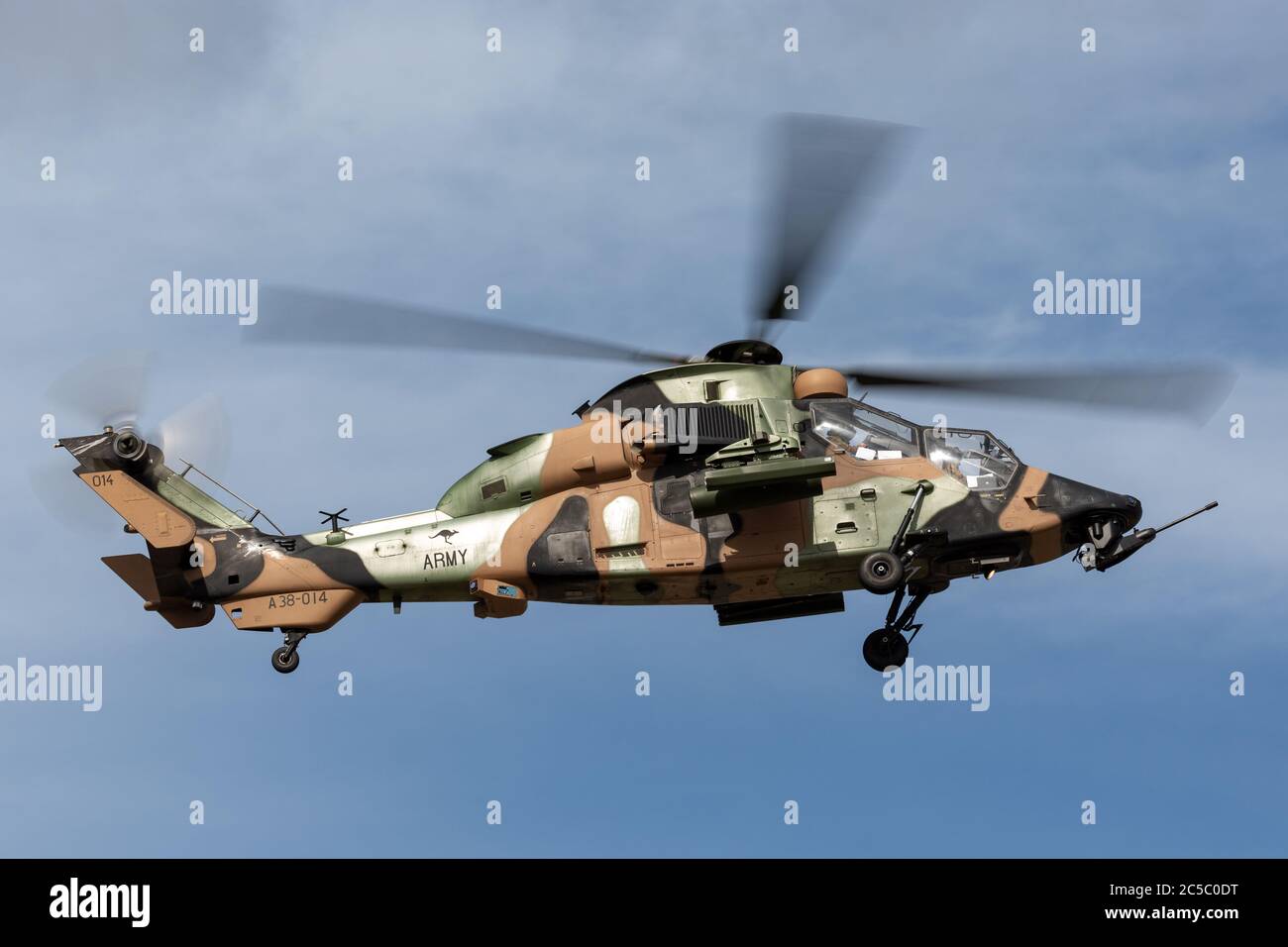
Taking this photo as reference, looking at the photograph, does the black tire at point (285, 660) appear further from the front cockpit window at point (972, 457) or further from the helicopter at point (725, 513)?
the front cockpit window at point (972, 457)

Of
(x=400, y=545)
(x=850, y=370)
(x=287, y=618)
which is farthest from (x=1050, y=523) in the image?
(x=287, y=618)

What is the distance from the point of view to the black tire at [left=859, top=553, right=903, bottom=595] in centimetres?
2789

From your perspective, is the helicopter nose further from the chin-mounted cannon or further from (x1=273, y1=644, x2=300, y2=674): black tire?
(x1=273, y1=644, x2=300, y2=674): black tire

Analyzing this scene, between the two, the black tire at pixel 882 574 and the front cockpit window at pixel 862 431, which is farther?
the front cockpit window at pixel 862 431

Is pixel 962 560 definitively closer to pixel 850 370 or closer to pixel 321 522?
pixel 850 370

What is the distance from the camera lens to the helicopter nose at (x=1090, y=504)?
28328 mm

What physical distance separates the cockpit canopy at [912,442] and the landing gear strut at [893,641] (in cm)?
235

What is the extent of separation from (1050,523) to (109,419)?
16.5 m

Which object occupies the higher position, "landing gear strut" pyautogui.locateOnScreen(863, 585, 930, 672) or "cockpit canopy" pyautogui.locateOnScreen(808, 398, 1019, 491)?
"cockpit canopy" pyautogui.locateOnScreen(808, 398, 1019, 491)

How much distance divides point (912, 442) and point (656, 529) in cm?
443

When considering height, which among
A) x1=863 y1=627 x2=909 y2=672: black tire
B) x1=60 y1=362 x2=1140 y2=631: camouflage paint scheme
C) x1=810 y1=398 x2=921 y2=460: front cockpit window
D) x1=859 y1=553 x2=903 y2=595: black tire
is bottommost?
x1=863 y1=627 x2=909 y2=672: black tire
